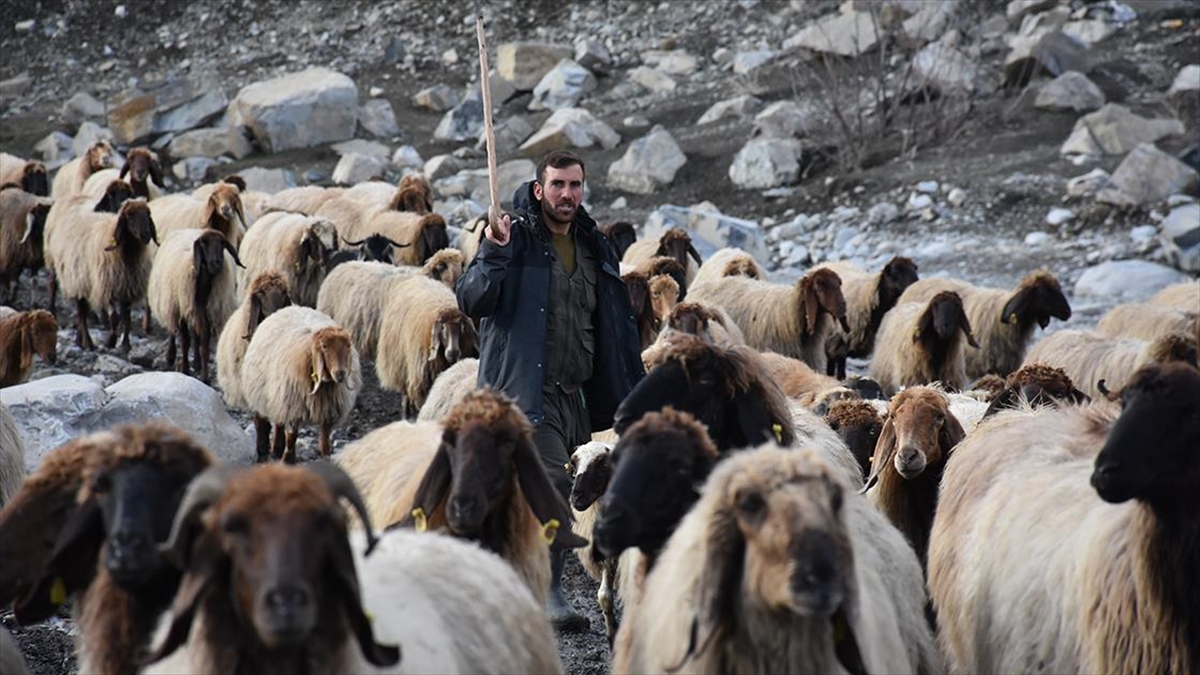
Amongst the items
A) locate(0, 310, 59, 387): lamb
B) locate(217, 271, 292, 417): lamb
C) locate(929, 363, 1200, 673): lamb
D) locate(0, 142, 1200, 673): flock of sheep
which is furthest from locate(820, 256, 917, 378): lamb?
locate(929, 363, 1200, 673): lamb

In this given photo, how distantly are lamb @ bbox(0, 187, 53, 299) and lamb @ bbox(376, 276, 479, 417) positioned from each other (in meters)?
4.60

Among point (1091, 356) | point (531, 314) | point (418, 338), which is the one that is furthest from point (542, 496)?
point (1091, 356)

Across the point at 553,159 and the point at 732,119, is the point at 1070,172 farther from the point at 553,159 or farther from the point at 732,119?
the point at 553,159

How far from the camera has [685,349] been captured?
211 inches

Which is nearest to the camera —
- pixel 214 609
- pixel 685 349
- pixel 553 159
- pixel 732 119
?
pixel 214 609

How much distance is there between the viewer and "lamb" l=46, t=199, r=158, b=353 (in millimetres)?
13562

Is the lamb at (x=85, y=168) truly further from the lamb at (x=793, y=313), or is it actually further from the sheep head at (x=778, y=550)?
the sheep head at (x=778, y=550)

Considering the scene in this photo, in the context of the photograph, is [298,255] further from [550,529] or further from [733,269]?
[550,529]

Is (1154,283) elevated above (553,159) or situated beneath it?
situated beneath

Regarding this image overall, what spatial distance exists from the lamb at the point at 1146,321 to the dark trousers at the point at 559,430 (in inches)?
252

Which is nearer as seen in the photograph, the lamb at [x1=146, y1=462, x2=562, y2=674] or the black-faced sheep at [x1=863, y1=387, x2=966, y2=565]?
the lamb at [x1=146, y1=462, x2=562, y2=674]

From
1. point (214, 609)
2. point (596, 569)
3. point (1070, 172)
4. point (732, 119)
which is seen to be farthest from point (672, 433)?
point (732, 119)

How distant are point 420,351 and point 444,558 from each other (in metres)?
7.01

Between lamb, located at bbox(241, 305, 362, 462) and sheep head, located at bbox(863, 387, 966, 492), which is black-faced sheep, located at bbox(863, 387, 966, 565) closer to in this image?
sheep head, located at bbox(863, 387, 966, 492)
